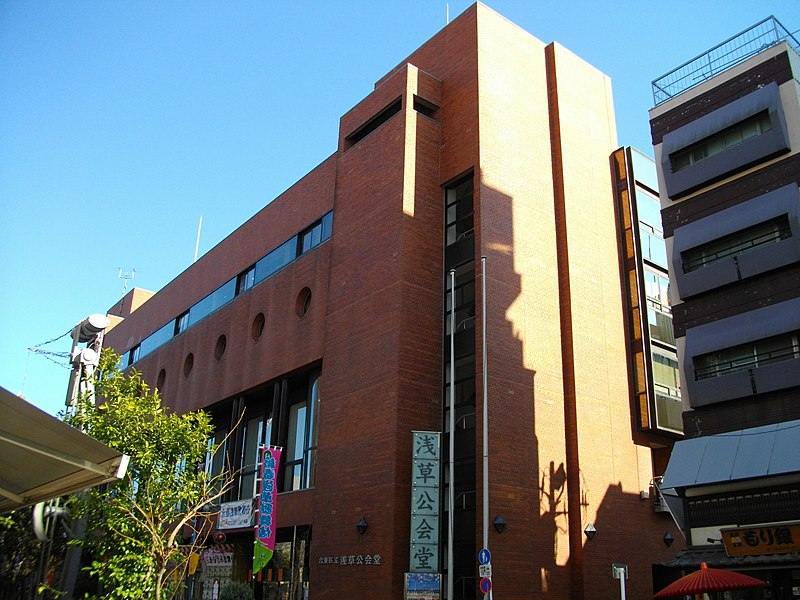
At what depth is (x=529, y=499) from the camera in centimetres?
2342

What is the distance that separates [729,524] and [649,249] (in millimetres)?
13380

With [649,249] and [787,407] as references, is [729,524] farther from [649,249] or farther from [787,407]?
[649,249]

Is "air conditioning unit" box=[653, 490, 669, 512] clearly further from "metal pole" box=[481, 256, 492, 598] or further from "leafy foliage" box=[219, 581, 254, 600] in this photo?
"leafy foliage" box=[219, 581, 254, 600]

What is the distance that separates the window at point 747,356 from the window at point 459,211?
9.17 m

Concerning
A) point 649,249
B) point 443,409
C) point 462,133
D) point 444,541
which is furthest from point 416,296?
point 649,249

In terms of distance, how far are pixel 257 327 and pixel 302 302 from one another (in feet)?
14.9

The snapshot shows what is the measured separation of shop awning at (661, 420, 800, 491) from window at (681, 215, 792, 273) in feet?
17.9

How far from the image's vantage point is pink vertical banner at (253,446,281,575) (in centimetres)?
2714

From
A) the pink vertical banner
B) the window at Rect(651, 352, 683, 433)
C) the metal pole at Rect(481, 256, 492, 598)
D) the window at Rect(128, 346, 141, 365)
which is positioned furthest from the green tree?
the window at Rect(128, 346, 141, 365)

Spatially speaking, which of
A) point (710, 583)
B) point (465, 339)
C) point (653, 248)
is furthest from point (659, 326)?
point (710, 583)

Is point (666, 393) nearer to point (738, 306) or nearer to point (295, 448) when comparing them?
point (738, 306)

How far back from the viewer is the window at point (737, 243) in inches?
868

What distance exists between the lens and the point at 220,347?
4012cm

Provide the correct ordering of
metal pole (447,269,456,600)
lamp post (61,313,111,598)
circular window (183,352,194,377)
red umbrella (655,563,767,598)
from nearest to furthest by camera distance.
A: red umbrella (655,563,767,598) < lamp post (61,313,111,598) < metal pole (447,269,456,600) < circular window (183,352,194,377)
